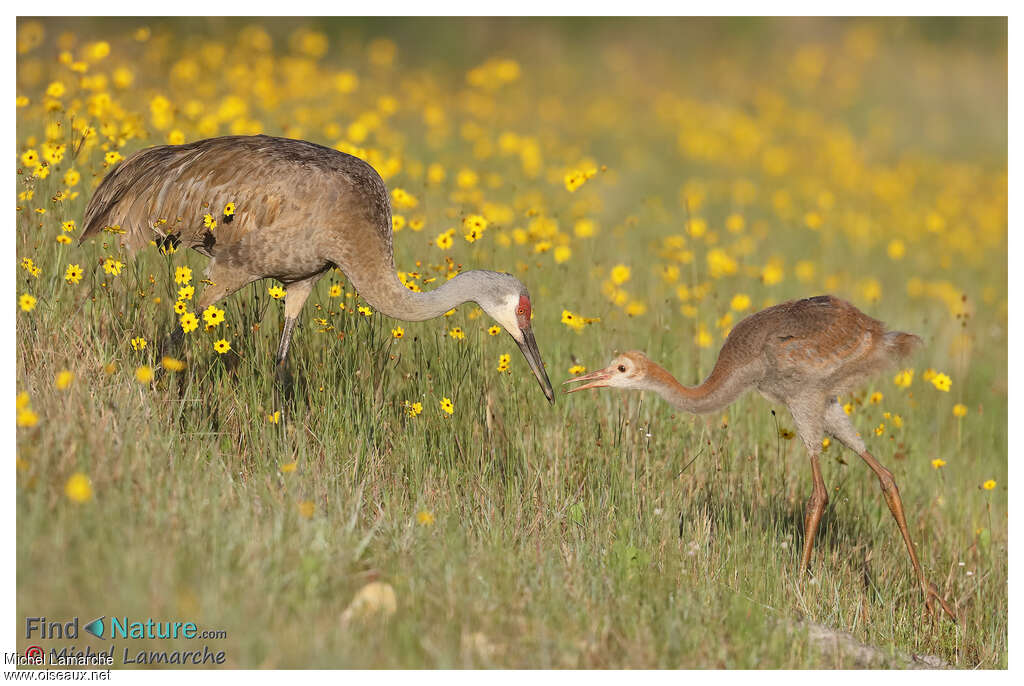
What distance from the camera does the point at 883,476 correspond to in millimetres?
5918

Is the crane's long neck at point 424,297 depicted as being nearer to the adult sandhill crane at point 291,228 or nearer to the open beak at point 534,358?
the adult sandhill crane at point 291,228

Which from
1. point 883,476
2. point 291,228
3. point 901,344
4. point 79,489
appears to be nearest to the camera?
point 79,489

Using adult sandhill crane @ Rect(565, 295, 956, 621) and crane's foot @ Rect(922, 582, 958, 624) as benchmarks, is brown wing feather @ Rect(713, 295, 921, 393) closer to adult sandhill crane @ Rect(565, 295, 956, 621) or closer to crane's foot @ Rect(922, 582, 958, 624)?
adult sandhill crane @ Rect(565, 295, 956, 621)

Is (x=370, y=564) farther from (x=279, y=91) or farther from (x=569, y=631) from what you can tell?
(x=279, y=91)

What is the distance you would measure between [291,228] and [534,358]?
1396 millimetres

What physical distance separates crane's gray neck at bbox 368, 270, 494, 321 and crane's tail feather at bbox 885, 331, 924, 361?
1999mm

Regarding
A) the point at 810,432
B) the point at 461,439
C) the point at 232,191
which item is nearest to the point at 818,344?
the point at 810,432

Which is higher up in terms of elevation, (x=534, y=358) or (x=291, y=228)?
(x=291, y=228)

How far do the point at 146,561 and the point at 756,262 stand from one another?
23.6 ft

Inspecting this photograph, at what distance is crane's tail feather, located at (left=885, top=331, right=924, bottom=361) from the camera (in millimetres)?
5602

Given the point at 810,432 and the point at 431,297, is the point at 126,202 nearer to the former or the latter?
the point at 431,297

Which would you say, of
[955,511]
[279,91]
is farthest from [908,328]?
[279,91]

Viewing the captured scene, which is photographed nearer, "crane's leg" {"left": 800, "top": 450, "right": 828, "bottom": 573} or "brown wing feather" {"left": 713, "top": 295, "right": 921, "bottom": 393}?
"brown wing feather" {"left": 713, "top": 295, "right": 921, "bottom": 393}

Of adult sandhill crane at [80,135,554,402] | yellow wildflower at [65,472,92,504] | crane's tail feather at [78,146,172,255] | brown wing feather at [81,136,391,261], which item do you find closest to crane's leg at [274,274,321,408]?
adult sandhill crane at [80,135,554,402]
